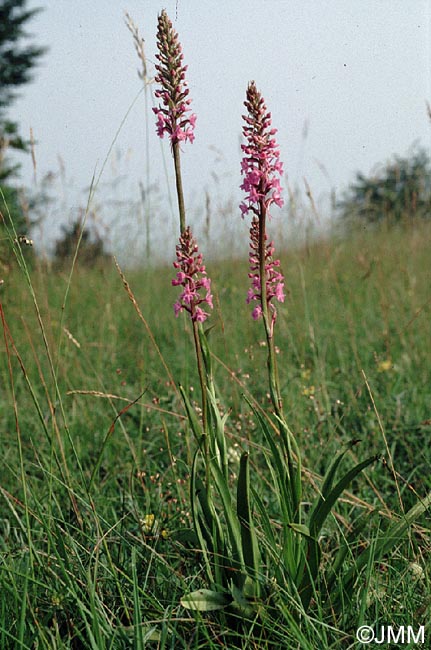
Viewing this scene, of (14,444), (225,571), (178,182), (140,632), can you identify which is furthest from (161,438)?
(178,182)

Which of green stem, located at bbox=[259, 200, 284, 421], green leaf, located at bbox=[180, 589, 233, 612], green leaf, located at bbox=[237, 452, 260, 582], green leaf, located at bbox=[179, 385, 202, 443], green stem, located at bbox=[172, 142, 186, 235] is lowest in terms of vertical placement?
green leaf, located at bbox=[180, 589, 233, 612]

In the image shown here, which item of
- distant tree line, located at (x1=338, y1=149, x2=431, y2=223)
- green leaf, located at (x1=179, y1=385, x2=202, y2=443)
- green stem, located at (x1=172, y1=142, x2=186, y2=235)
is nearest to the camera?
green stem, located at (x1=172, y1=142, x2=186, y2=235)

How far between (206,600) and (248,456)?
0.31 m

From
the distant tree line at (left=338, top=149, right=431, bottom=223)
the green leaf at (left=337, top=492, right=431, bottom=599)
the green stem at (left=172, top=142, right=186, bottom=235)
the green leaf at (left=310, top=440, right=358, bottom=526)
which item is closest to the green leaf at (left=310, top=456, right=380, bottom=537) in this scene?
the green leaf at (left=310, top=440, right=358, bottom=526)

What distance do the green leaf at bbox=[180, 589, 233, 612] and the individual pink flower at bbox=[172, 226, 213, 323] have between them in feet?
1.77

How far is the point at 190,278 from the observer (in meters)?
1.31

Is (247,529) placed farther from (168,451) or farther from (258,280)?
(168,451)

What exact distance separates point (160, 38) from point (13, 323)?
10.6 feet

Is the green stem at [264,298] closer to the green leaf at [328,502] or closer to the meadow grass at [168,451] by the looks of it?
the green leaf at [328,502]

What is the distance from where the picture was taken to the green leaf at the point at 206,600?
1.27 metres

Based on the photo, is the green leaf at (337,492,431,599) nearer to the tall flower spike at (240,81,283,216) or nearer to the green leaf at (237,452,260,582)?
the green leaf at (237,452,260,582)

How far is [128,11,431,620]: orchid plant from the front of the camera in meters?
1.25

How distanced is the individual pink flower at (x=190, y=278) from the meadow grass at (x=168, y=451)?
0.37m

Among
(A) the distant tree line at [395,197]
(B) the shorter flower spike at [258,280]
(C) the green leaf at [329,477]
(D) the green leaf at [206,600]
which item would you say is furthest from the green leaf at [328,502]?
(A) the distant tree line at [395,197]
